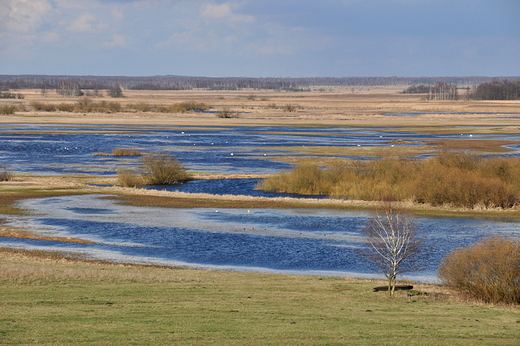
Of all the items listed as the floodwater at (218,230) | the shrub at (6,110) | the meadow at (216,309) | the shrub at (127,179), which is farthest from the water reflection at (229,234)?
the shrub at (6,110)

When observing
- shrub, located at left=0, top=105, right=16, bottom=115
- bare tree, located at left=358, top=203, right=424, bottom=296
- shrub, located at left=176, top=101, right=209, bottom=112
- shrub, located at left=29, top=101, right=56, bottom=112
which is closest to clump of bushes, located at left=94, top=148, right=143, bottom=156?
bare tree, located at left=358, top=203, right=424, bottom=296

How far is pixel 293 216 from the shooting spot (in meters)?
45.4

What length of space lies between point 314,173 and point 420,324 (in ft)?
133

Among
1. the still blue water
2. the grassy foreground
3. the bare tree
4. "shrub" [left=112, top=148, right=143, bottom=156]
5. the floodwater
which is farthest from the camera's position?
"shrub" [left=112, top=148, right=143, bottom=156]

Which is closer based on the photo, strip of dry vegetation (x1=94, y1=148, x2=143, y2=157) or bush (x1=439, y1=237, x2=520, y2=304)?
bush (x1=439, y1=237, x2=520, y2=304)

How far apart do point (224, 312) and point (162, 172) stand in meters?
44.5

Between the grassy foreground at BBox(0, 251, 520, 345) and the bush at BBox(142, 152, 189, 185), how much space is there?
35.9 meters

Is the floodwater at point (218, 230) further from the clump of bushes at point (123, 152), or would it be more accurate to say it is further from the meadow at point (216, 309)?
the clump of bushes at point (123, 152)

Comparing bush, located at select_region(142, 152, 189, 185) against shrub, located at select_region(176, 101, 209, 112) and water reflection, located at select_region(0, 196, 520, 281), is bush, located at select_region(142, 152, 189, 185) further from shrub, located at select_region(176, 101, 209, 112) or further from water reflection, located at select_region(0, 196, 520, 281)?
shrub, located at select_region(176, 101, 209, 112)

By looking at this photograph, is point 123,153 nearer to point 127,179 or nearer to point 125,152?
point 125,152

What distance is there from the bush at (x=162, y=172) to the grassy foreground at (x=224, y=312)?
118 ft

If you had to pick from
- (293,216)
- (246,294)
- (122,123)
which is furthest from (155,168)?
(122,123)

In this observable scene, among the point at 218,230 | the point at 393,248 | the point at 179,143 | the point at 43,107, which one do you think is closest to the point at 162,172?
the point at 218,230

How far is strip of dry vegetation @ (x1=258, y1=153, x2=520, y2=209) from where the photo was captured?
4888 centimetres
